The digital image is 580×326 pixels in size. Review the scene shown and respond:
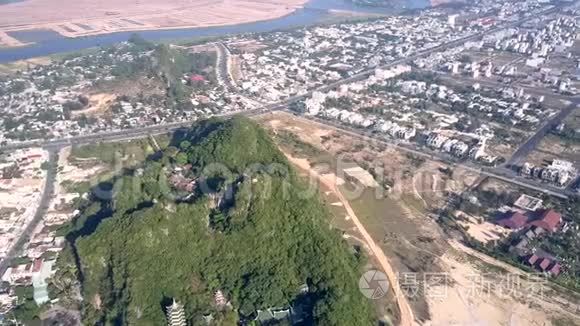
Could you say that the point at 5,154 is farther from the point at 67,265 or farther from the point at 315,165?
the point at 315,165

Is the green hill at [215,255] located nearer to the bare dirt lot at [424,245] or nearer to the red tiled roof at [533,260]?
the bare dirt lot at [424,245]

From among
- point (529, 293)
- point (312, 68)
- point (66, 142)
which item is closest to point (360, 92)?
point (312, 68)

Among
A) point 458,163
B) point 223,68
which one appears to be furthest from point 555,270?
point 223,68

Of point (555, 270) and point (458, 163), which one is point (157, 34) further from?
point (555, 270)

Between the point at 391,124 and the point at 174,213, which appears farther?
the point at 391,124
